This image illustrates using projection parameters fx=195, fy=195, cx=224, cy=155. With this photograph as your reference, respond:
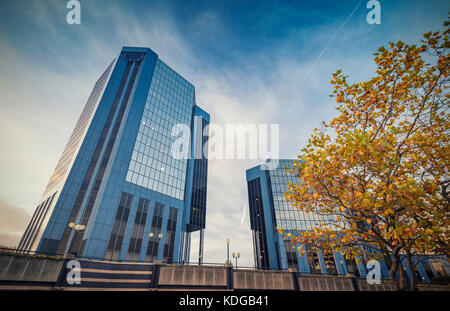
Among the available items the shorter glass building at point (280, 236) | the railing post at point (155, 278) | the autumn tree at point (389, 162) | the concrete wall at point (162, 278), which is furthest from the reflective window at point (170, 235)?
the autumn tree at point (389, 162)

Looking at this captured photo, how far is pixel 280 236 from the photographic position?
176 feet

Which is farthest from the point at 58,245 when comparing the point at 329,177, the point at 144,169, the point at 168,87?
the point at 329,177

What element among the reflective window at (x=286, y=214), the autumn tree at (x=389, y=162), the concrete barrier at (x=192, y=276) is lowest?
the concrete barrier at (x=192, y=276)

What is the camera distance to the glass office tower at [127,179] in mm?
36625

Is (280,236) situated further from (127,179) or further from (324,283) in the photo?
(127,179)

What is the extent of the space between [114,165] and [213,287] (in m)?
30.9

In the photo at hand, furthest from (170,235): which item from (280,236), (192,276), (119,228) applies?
(280,236)

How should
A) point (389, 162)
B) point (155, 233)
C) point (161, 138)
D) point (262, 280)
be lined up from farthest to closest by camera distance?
point (161, 138)
point (155, 233)
point (262, 280)
point (389, 162)

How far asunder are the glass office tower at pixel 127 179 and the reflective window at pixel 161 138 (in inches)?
8.9

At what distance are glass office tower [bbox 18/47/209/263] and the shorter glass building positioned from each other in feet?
82.7

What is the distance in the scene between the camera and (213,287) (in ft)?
73.5

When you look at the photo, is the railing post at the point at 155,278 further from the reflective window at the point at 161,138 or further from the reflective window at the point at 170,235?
the reflective window at the point at 161,138

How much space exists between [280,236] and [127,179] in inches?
1641
